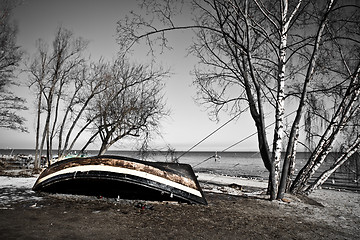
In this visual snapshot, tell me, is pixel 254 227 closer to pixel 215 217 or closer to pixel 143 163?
pixel 215 217

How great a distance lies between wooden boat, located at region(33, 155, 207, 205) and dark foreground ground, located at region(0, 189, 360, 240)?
177mm

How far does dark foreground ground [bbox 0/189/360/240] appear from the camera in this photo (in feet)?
8.40

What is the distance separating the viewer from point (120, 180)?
12.8 feet

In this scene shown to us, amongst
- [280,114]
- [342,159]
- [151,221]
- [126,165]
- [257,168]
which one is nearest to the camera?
[151,221]

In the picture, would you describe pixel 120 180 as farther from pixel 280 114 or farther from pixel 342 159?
pixel 342 159

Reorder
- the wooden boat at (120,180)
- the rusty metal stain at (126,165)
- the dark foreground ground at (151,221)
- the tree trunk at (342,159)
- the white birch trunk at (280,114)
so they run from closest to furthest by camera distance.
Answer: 1. the dark foreground ground at (151,221)
2. the wooden boat at (120,180)
3. the rusty metal stain at (126,165)
4. the white birch trunk at (280,114)
5. the tree trunk at (342,159)

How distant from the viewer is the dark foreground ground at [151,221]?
8.40ft

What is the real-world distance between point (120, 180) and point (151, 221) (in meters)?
1.11

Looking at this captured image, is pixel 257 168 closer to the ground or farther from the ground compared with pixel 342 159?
closer to the ground

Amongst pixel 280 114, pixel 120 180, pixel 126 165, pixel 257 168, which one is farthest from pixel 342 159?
pixel 257 168

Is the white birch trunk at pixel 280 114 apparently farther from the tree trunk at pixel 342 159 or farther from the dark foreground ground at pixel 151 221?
the tree trunk at pixel 342 159

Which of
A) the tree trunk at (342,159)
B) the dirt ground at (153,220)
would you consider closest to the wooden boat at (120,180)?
the dirt ground at (153,220)

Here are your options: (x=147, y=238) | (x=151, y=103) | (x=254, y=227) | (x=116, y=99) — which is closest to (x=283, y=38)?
(x=254, y=227)

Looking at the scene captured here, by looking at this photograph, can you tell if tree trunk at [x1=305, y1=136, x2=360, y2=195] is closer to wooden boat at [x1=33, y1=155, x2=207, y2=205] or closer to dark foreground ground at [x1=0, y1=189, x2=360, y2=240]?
dark foreground ground at [x1=0, y1=189, x2=360, y2=240]
